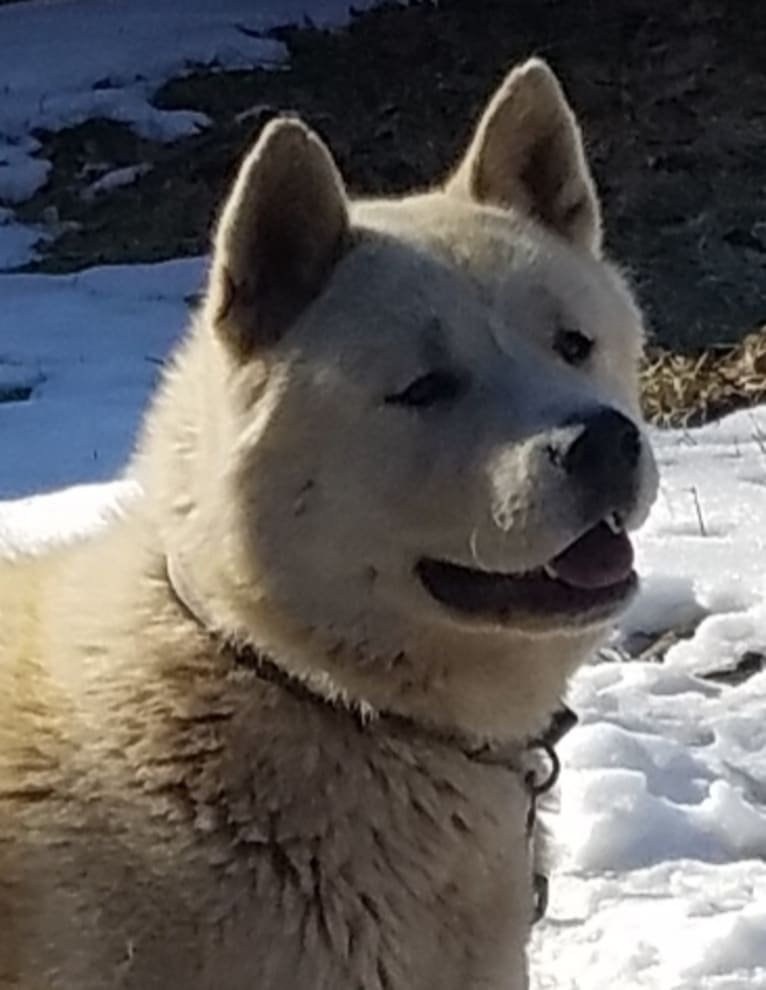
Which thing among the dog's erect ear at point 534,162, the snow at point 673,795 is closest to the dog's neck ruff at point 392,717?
the snow at point 673,795

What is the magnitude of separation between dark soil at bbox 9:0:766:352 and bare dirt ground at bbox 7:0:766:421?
0.03ft

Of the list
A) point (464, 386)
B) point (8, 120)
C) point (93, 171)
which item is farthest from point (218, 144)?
point (464, 386)

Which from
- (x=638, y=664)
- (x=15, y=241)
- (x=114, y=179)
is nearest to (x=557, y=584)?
(x=638, y=664)

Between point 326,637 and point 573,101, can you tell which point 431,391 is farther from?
point 573,101

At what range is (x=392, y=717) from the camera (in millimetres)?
3312

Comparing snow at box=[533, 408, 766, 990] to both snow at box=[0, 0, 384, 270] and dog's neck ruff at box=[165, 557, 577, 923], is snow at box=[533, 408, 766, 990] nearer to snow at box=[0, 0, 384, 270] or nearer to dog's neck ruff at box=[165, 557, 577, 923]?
dog's neck ruff at box=[165, 557, 577, 923]

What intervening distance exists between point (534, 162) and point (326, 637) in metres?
0.89

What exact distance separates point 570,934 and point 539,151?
1.29 metres

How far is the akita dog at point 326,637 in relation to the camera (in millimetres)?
3236

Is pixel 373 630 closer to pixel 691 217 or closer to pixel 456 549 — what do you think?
pixel 456 549

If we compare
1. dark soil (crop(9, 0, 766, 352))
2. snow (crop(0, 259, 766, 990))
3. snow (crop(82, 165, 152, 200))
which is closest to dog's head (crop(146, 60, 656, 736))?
snow (crop(0, 259, 766, 990))

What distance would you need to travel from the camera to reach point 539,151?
3.75 metres

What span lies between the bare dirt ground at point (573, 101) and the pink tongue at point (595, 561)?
15.9 ft

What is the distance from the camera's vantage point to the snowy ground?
4.10m
